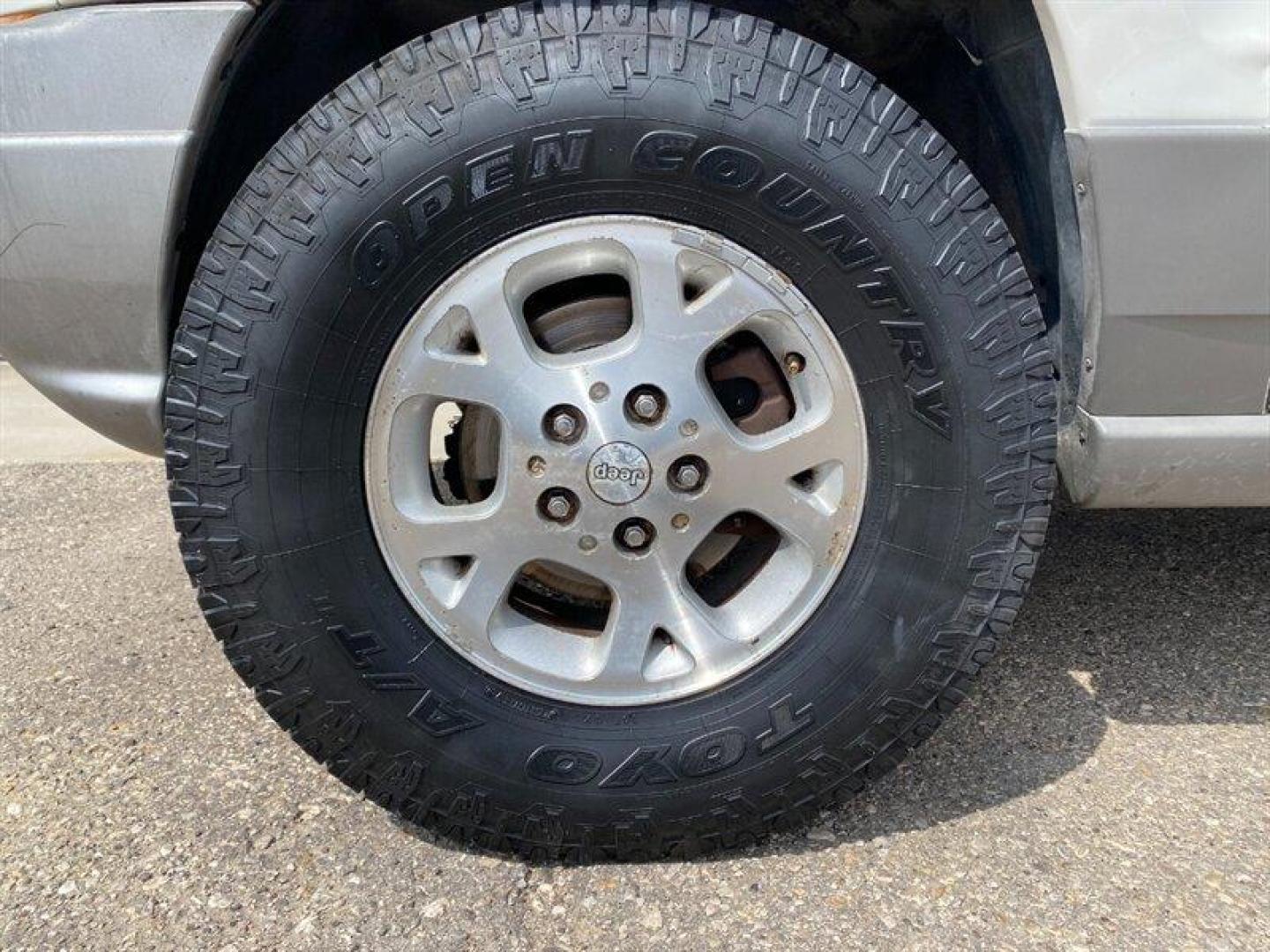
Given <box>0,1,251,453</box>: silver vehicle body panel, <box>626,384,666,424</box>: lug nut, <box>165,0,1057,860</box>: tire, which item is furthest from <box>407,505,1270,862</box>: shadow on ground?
<box>0,1,251,453</box>: silver vehicle body panel

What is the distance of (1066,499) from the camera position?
3.18 metres

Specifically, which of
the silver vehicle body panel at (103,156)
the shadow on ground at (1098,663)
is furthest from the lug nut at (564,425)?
the shadow on ground at (1098,663)

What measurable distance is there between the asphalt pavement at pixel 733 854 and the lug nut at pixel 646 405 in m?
0.76

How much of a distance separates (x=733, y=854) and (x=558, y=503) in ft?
2.21

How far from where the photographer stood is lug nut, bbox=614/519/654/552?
1.68 metres

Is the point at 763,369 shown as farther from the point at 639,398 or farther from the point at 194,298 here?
the point at 194,298

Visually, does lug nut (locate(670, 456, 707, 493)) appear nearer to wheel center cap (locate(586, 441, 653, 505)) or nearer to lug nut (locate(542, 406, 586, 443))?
wheel center cap (locate(586, 441, 653, 505))

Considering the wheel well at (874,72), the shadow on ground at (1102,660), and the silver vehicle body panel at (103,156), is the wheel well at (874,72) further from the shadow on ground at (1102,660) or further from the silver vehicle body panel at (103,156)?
the shadow on ground at (1102,660)

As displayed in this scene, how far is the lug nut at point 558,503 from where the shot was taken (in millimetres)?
1661

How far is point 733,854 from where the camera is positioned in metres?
1.79

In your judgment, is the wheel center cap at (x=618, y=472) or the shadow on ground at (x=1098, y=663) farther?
the shadow on ground at (x=1098, y=663)

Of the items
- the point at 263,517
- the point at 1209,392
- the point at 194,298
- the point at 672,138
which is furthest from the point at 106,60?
the point at 1209,392

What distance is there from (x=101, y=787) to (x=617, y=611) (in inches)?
41.6

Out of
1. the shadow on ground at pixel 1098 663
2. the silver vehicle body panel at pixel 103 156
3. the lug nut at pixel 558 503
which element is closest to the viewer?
the silver vehicle body panel at pixel 103 156
